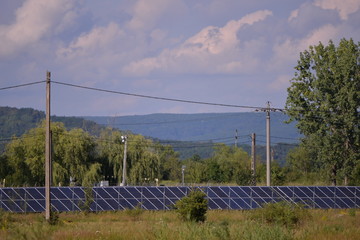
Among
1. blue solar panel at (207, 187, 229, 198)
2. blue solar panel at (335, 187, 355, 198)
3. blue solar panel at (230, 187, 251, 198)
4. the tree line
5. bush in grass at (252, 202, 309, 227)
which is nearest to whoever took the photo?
bush in grass at (252, 202, 309, 227)

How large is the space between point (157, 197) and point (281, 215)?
14.6 m

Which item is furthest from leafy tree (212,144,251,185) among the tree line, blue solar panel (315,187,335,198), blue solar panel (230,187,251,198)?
blue solar panel (230,187,251,198)

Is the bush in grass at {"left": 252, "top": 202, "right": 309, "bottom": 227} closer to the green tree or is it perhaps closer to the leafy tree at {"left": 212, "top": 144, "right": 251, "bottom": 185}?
the leafy tree at {"left": 212, "top": 144, "right": 251, "bottom": 185}

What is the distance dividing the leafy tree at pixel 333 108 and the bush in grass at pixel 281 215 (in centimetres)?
2791

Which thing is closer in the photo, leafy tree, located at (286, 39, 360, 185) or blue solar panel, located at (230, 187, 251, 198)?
blue solar panel, located at (230, 187, 251, 198)

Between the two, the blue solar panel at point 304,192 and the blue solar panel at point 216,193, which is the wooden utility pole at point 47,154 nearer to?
the blue solar panel at point 216,193

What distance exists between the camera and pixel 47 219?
91.7ft

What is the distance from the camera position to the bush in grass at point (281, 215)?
28.1 m

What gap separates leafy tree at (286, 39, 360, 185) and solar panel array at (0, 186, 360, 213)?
38.3 ft

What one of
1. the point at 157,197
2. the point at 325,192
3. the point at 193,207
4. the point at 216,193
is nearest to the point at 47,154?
the point at 193,207

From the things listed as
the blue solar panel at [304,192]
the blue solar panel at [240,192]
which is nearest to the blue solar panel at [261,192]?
the blue solar panel at [240,192]

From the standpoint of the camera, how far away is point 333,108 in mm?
58281

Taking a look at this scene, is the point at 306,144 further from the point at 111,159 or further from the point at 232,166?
the point at 232,166

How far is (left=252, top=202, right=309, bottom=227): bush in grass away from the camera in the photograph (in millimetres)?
28078
